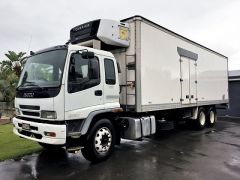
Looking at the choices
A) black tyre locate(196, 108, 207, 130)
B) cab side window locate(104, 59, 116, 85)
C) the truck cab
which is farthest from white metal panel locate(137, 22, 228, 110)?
the truck cab

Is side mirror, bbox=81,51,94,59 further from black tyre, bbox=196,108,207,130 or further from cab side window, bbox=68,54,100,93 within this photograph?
black tyre, bbox=196,108,207,130

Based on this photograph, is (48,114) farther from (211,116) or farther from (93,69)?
(211,116)

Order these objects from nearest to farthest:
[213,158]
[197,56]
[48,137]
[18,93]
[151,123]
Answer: [48,137] → [18,93] → [213,158] → [151,123] → [197,56]

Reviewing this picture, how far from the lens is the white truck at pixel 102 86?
16.9 ft

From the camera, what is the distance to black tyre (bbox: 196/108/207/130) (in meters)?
10.8

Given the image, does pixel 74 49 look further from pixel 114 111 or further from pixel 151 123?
pixel 151 123

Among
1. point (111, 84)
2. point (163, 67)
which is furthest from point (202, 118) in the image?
point (111, 84)

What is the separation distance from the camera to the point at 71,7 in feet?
30.1

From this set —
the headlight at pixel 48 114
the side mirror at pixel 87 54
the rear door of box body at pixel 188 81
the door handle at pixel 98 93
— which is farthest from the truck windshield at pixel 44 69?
the rear door of box body at pixel 188 81

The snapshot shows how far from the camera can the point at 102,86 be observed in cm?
590

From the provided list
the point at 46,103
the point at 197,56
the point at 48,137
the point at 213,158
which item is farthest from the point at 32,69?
the point at 197,56

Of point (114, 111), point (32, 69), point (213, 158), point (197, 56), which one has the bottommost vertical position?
point (213, 158)

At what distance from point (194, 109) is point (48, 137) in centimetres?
715

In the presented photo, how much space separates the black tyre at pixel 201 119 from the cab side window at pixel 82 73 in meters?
6.61
